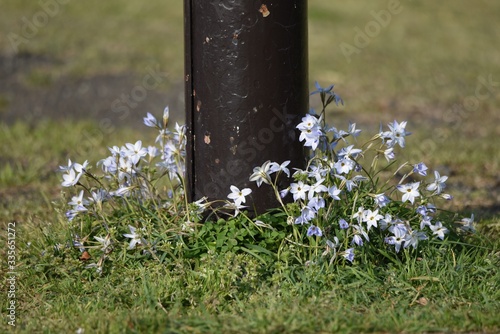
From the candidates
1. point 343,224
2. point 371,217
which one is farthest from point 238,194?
point 371,217

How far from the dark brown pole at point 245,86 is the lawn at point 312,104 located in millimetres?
445

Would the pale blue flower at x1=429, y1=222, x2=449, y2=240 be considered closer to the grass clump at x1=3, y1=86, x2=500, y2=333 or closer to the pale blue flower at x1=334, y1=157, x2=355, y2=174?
the grass clump at x1=3, y1=86, x2=500, y2=333

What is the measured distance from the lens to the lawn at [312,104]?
3164mm

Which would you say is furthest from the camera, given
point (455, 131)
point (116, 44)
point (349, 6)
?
point (349, 6)

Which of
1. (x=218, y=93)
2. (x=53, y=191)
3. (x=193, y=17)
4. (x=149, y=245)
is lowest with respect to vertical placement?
(x=53, y=191)

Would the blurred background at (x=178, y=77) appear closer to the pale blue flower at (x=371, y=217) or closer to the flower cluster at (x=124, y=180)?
the flower cluster at (x=124, y=180)

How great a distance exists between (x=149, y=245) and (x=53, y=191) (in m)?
2.09

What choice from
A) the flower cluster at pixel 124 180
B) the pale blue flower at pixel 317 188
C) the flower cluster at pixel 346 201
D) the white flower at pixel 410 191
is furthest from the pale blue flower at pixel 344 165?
the flower cluster at pixel 124 180

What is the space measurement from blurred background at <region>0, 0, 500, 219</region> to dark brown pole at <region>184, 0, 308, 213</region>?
1608 mm

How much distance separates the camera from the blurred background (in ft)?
20.4

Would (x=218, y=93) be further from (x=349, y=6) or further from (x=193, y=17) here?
(x=349, y=6)

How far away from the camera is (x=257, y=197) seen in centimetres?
361

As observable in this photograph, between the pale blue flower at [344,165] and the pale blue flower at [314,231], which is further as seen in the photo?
the pale blue flower at [344,165]

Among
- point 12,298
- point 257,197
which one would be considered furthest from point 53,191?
point 257,197
